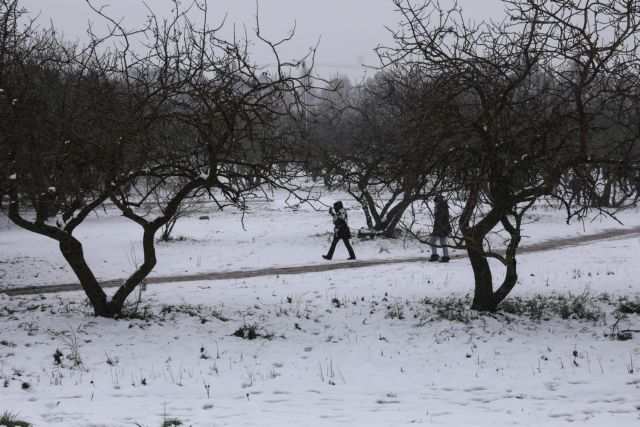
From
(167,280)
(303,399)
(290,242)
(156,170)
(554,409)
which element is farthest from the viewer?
(290,242)

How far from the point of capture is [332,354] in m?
8.17

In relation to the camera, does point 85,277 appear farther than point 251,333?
Yes

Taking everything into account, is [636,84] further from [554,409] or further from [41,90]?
[41,90]

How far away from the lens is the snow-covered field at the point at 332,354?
596 centimetres

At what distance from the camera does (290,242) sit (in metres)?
20.6

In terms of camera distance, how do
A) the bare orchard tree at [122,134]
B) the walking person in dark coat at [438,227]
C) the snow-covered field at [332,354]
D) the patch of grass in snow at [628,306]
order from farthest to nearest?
1. the walking person in dark coat at [438,227]
2. the patch of grass in snow at [628,306]
3. the bare orchard tree at [122,134]
4. the snow-covered field at [332,354]

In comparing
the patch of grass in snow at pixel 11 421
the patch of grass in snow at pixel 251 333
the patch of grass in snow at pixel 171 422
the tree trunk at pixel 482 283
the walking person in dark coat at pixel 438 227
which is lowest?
the patch of grass in snow at pixel 171 422

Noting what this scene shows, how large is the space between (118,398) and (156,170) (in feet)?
12.4

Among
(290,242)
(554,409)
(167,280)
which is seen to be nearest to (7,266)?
(167,280)

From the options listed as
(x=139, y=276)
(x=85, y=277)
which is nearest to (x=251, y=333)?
(x=139, y=276)

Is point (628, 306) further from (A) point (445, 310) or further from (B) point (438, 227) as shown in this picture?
(B) point (438, 227)

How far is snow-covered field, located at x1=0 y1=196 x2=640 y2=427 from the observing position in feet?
19.6

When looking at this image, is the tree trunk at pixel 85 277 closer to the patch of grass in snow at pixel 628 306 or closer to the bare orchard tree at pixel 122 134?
the bare orchard tree at pixel 122 134

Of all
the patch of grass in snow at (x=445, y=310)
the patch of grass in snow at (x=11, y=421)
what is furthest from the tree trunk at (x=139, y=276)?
the patch of grass in snow at (x=445, y=310)
